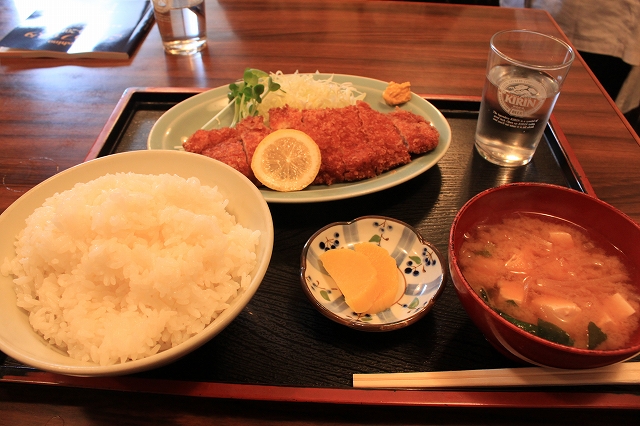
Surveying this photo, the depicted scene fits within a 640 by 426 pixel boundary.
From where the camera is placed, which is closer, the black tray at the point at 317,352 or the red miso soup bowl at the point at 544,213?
the red miso soup bowl at the point at 544,213

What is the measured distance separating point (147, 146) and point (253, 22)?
1.96m

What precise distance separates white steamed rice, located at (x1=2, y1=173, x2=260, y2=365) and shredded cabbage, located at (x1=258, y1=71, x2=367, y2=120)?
51.8 inches

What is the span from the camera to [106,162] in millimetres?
1690

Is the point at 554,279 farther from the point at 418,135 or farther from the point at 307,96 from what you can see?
the point at 307,96

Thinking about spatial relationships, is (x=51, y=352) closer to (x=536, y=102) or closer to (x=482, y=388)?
(x=482, y=388)

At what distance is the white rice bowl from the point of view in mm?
1162

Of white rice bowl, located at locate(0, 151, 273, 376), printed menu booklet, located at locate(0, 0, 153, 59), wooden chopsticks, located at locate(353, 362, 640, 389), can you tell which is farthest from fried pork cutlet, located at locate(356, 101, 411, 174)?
printed menu booklet, located at locate(0, 0, 153, 59)

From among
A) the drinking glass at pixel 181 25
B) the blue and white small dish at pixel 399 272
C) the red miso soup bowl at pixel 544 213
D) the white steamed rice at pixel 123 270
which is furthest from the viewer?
the drinking glass at pixel 181 25

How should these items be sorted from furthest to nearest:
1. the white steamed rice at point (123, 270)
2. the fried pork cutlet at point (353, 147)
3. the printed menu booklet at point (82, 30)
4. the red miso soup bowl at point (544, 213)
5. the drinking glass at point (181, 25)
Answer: the printed menu booklet at point (82, 30) < the drinking glass at point (181, 25) < the fried pork cutlet at point (353, 147) < the white steamed rice at point (123, 270) < the red miso soup bowl at point (544, 213)

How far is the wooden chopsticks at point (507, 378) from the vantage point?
49.4 inches

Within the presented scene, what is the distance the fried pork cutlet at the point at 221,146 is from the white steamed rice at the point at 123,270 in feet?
2.22

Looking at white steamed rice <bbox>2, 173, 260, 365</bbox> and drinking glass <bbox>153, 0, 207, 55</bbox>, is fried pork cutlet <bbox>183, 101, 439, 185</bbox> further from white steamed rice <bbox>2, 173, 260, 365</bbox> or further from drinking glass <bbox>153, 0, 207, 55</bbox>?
drinking glass <bbox>153, 0, 207, 55</bbox>

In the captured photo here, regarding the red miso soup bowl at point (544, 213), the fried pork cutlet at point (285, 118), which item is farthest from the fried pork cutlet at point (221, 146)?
the red miso soup bowl at point (544, 213)

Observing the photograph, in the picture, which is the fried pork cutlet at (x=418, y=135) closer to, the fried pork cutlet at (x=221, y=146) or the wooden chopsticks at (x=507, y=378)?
the fried pork cutlet at (x=221, y=146)
